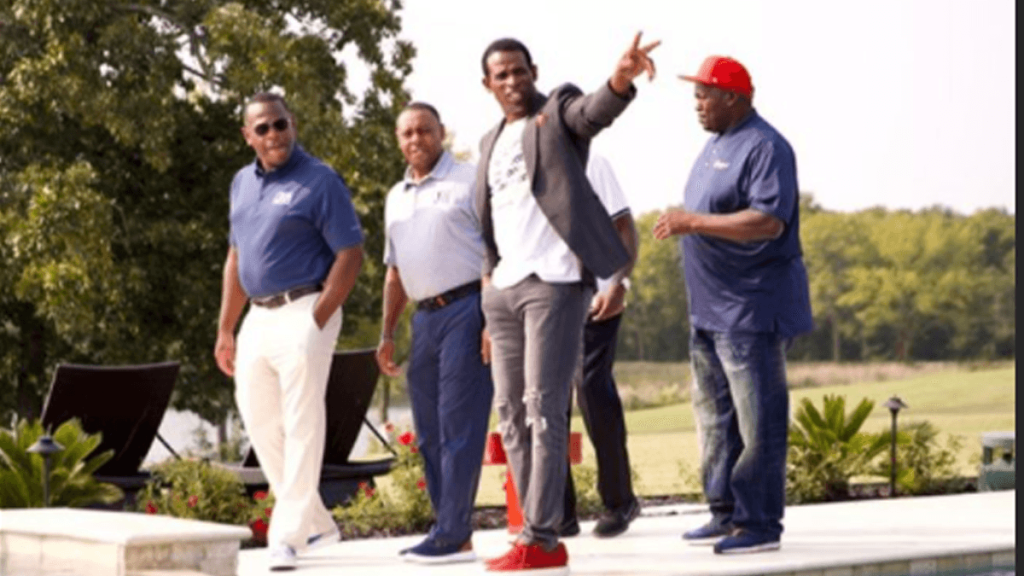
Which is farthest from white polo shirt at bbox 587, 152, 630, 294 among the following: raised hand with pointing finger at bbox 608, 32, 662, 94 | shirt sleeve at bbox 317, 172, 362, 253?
raised hand with pointing finger at bbox 608, 32, 662, 94

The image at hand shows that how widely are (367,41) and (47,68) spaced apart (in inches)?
169

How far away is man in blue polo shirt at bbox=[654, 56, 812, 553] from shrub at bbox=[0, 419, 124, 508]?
128 inches

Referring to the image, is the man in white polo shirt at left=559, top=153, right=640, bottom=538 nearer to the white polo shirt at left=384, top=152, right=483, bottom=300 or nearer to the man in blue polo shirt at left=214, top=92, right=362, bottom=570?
the white polo shirt at left=384, top=152, right=483, bottom=300

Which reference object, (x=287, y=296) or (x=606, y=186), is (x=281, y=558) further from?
(x=606, y=186)

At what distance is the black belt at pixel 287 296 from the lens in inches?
297

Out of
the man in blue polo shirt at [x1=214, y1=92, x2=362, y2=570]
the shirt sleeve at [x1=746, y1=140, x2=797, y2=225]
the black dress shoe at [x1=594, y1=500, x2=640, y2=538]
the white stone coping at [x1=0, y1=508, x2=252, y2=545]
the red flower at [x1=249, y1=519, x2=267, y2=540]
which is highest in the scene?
the shirt sleeve at [x1=746, y1=140, x2=797, y2=225]

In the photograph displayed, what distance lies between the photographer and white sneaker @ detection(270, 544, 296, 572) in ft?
24.7

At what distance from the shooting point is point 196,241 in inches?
987

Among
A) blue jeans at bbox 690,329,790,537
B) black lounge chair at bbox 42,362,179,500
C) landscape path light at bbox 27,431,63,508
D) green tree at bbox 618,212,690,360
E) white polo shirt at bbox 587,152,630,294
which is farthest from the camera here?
green tree at bbox 618,212,690,360

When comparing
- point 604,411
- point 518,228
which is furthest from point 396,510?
point 518,228

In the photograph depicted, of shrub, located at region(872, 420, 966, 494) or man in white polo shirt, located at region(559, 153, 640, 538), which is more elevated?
man in white polo shirt, located at region(559, 153, 640, 538)

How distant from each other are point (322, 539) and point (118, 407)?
3.07 meters

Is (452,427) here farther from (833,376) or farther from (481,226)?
(833,376)

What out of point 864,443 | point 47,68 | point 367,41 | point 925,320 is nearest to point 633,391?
point 925,320
